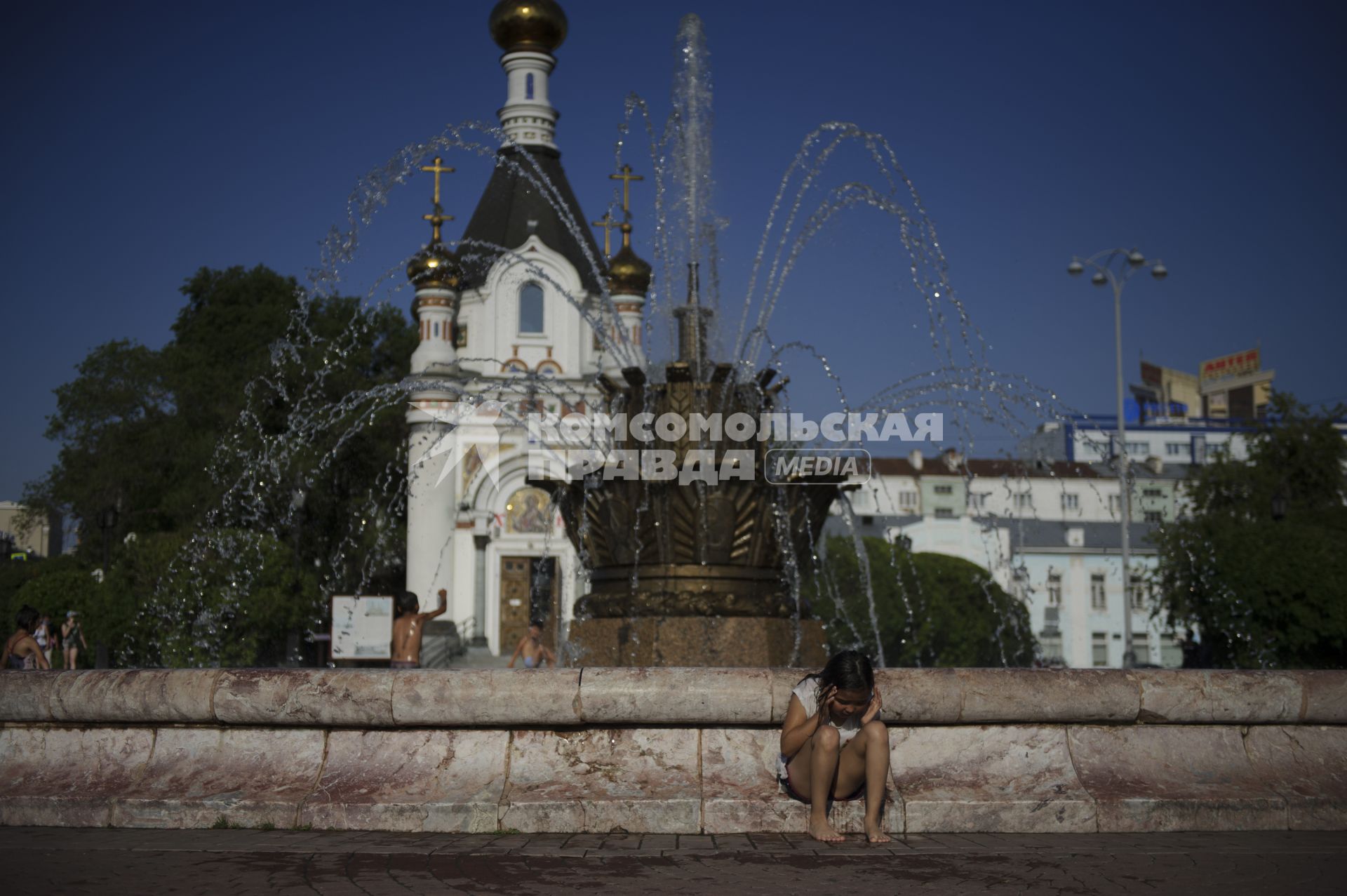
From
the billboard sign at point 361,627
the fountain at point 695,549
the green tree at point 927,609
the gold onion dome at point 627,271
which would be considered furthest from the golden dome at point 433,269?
the fountain at point 695,549

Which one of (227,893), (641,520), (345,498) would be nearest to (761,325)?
(641,520)

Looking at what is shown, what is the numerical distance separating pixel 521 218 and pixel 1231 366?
57.1 m

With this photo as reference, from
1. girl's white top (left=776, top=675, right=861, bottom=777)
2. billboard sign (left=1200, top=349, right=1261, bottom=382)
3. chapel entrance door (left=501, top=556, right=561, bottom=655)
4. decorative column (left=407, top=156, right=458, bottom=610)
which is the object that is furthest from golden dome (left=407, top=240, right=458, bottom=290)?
billboard sign (left=1200, top=349, right=1261, bottom=382)

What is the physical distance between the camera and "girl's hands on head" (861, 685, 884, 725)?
17.0 feet

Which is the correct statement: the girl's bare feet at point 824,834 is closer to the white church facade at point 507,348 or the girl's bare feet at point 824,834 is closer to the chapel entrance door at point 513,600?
the white church facade at point 507,348

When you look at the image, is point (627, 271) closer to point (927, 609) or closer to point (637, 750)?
point (927, 609)

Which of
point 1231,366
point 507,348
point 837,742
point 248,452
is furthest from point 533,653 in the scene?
point 1231,366

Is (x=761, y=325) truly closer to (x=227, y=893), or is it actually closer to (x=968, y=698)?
(x=968, y=698)

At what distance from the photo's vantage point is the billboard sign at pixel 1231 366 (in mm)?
78000

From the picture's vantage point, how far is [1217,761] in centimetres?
569

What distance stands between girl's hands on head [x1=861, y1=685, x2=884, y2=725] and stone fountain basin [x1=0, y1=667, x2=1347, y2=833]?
268mm

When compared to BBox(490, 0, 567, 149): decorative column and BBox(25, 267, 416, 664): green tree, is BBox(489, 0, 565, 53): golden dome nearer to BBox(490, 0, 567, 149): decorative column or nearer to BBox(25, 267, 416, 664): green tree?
BBox(490, 0, 567, 149): decorative column

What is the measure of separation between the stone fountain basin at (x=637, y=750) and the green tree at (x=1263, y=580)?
15272 millimetres

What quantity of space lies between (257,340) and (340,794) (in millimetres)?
29161
